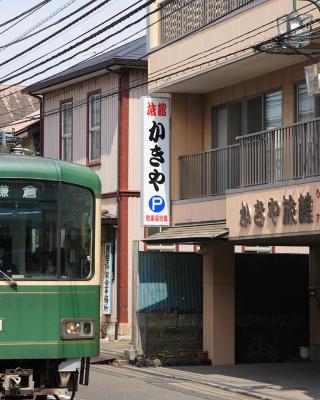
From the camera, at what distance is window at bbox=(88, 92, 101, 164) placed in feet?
91.8

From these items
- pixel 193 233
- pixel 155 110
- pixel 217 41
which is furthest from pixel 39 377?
pixel 155 110

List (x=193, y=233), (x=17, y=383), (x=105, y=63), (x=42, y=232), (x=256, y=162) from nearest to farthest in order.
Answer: (x=17, y=383)
(x=42, y=232)
(x=256, y=162)
(x=193, y=233)
(x=105, y=63)

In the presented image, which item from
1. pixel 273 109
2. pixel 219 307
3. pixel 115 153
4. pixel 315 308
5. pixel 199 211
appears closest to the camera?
pixel 273 109

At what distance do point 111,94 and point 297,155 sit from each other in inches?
418

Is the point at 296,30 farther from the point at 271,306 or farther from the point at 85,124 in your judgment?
the point at 85,124

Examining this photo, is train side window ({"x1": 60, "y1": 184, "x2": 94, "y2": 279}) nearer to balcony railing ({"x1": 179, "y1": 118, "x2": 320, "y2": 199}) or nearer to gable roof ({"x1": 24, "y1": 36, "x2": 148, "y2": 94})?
balcony railing ({"x1": 179, "y1": 118, "x2": 320, "y2": 199})

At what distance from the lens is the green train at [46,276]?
11742 mm

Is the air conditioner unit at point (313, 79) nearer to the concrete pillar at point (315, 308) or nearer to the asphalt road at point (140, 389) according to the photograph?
the asphalt road at point (140, 389)

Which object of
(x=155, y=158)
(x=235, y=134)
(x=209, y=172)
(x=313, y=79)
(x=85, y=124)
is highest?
(x=85, y=124)

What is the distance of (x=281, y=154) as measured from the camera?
59.1 feet

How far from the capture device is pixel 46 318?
11.9m

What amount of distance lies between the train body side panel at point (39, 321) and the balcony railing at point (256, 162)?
19.4ft

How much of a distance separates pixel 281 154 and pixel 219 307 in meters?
4.17

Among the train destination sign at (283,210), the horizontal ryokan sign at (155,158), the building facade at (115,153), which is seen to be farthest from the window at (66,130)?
the train destination sign at (283,210)
